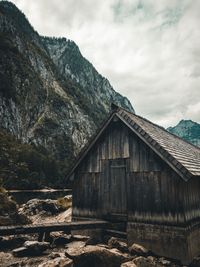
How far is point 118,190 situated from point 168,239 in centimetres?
339

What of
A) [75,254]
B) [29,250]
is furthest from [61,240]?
[75,254]

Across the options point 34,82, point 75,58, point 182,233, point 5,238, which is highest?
point 75,58

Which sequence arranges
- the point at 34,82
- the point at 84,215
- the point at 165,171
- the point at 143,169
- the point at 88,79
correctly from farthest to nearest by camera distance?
the point at 88,79 < the point at 34,82 < the point at 84,215 < the point at 143,169 < the point at 165,171

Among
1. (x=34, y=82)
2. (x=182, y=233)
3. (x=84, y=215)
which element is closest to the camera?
(x=182, y=233)

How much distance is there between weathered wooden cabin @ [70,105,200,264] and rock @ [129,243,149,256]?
1.36 feet

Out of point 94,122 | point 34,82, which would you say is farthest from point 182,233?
point 94,122

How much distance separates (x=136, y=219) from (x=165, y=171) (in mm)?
2740

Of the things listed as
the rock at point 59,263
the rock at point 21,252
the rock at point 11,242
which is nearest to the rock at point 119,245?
the rock at point 59,263

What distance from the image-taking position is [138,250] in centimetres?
1130

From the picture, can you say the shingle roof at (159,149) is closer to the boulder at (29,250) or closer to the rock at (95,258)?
the rock at (95,258)

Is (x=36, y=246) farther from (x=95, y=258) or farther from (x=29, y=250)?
(x=95, y=258)

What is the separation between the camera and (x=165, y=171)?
11.6 metres

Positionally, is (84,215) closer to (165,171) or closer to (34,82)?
(165,171)

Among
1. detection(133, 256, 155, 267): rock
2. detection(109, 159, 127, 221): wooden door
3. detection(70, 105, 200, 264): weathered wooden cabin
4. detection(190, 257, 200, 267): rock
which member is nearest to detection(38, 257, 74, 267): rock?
detection(133, 256, 155, 267): rock
